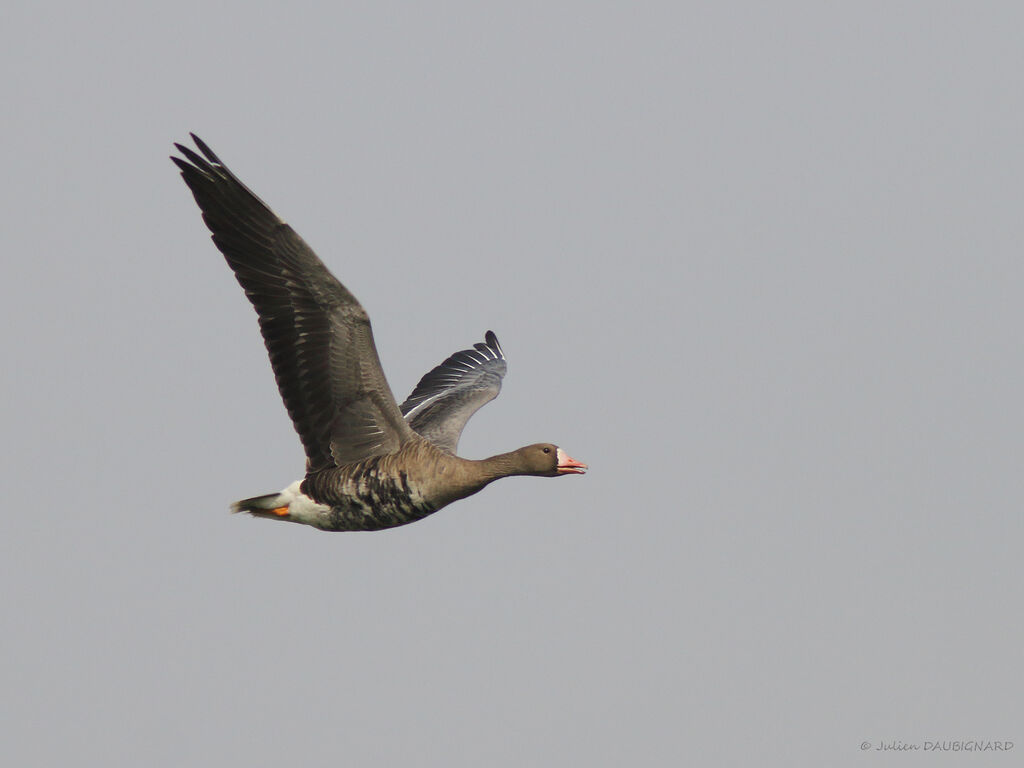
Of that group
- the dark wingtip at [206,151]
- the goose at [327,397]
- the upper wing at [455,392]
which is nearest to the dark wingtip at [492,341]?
the upper wing at [455,392]

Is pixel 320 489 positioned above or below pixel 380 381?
below

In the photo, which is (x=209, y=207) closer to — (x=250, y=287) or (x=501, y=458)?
(x=250, y=287)

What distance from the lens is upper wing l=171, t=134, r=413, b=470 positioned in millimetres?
19062

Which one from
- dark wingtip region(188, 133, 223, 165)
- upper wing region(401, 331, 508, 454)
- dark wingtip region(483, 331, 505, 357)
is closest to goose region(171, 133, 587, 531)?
dark wingtip region(188, 133, 223, 165)

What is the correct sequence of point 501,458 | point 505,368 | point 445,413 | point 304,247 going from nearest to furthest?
point 304,247 < point 501,458 < point 445,413 < point 505,368

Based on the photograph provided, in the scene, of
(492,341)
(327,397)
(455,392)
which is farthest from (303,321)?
(492,341)

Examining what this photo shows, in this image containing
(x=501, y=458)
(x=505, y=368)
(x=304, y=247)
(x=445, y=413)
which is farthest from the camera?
(x=505, y=368)

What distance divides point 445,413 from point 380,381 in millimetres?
5558

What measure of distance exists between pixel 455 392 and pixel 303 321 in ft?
24.7

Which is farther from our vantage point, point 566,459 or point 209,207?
point 566,459

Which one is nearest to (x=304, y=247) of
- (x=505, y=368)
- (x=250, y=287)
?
(x=250, y=287)

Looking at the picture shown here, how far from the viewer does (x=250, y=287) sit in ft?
63.6

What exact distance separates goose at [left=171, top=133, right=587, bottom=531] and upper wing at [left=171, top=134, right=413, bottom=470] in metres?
0.01

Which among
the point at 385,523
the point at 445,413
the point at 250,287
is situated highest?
the point at 250,287
